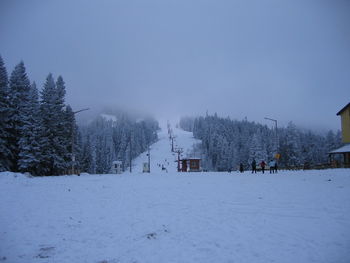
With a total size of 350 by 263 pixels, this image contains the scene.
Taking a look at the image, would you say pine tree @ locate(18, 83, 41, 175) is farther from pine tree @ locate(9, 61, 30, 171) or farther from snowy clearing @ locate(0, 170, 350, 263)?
snowy clearing @ locate(0, 170, 350, 263)

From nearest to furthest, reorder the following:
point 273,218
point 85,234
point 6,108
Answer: point 85,234 < point 273,218 < point 6,108

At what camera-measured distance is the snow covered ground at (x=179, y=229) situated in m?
6.52

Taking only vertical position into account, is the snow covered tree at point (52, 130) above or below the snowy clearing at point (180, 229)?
above

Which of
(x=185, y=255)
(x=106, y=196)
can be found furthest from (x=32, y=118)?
(x=185, y=255)

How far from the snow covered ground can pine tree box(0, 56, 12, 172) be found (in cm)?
2259

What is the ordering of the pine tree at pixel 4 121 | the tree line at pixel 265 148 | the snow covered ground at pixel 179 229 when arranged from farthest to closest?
the tree line at pixel 265 148
the pine tree at pixel 4 121
the snow covered ground at pixel 179 229

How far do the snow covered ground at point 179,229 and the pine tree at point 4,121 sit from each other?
22.6 m

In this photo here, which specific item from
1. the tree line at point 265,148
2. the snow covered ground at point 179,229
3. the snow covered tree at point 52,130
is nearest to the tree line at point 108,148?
the snow covered tree at point 52,130

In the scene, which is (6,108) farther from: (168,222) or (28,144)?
(168,222)

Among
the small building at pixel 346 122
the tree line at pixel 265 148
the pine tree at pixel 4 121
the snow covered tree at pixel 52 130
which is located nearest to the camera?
the pine tree at pixel 4 121

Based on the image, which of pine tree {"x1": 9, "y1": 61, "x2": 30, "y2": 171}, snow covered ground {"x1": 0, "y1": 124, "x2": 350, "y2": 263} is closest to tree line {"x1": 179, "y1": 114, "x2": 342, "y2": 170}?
snow covered ground {"x1": 0, "y1": 124, "x2": 350, "y2": 263}

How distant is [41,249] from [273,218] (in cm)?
771

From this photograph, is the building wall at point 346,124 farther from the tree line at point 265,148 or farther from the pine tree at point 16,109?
the pine tree at point 16,109

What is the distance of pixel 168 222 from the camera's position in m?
9.35
